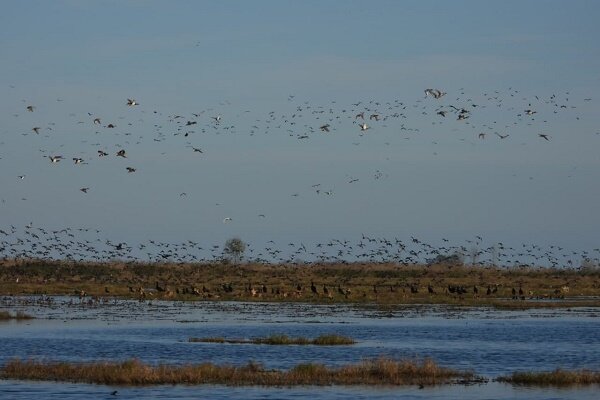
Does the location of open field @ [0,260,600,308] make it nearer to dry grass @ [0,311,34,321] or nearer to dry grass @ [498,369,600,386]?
dry grass @ [0,311,34,321]

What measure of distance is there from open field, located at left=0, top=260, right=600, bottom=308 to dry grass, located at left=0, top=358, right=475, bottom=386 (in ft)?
112

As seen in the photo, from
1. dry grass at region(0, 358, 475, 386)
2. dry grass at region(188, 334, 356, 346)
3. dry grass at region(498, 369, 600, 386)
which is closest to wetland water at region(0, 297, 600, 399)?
dry grass at region(0, 358, 475, 386)

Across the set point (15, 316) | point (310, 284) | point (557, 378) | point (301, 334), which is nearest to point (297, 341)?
point (301, 334)

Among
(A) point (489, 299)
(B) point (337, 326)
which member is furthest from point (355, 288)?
(B) point (337, 326)

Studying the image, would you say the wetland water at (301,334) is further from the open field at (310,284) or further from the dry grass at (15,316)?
the open field at (310,284)

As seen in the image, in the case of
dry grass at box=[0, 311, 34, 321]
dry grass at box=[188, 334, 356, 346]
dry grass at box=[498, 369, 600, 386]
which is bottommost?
dry grass at box=[498, 369, 600, 386]

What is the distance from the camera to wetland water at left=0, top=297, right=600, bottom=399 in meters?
31.7

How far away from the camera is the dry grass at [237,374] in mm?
32562

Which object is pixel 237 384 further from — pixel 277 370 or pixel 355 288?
pixel 355 288

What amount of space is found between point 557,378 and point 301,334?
698 inches

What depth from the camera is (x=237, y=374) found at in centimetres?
3306

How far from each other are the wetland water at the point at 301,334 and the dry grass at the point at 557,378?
65cm

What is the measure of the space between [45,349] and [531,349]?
58.9 feet

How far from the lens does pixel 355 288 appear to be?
8169cm
